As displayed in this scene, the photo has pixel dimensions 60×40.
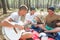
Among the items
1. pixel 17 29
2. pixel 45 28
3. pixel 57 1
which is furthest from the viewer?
pixel 57 1

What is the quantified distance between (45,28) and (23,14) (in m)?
0.95

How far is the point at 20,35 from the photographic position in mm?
2836

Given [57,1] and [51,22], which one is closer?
[51,22]

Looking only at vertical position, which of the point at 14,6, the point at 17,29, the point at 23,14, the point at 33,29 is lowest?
the point at 14,6

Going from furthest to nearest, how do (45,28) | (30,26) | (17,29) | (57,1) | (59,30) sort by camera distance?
(57,1) → (30,26) → (45,28) → (59,30) → (17,29)

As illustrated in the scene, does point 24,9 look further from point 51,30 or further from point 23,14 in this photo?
point 51,30

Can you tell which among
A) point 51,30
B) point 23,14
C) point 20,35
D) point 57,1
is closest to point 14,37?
point 20,35

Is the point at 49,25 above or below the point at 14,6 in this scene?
above

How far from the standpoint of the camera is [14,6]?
11.6 meters

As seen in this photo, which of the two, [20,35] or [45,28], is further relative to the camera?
[45,28]

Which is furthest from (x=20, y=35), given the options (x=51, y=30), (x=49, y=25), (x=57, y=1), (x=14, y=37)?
(x=57, y=1)

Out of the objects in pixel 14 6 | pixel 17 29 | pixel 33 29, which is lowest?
pixel 14 6

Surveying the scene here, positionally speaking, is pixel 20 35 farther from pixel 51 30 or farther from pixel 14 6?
pixel 14 6

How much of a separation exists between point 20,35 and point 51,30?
782mm
